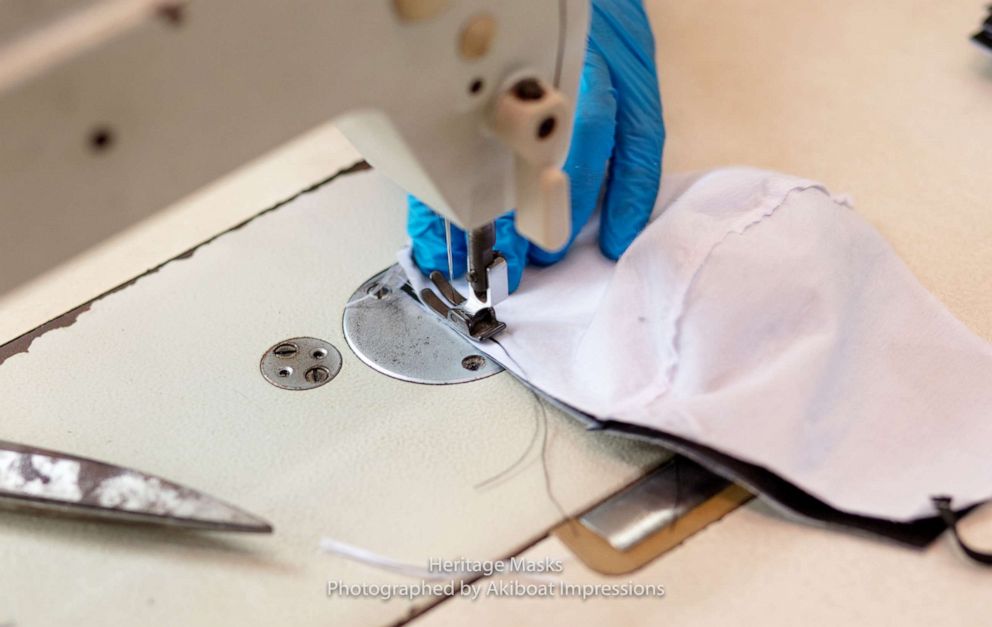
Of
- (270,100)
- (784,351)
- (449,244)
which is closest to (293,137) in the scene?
(270,100)

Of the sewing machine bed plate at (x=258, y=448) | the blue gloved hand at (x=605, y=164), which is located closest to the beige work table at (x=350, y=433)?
the sewing machine bed plate at (x=258, y=448)

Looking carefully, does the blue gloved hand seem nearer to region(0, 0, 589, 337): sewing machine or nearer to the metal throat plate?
the metal throat plate

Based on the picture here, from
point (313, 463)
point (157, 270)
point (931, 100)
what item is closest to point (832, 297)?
point (313, 463)

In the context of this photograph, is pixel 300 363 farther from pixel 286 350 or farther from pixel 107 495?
pixel 107 495

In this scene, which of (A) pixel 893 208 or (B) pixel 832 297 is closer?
(B) pixel 832 297

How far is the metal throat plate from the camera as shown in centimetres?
102

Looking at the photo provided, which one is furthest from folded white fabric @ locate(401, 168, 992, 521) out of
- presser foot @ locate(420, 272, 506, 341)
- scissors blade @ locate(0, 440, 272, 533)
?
scissors blade @ locate(0, 440, 272, 533)

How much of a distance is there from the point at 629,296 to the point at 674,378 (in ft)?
0.35

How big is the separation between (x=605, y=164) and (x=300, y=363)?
1.26 ft

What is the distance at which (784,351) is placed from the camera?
948mm

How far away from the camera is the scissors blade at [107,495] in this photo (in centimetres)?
85

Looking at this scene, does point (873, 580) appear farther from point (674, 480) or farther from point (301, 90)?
point (301, 90)

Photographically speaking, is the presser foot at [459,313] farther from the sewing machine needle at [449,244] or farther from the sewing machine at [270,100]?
the sewing machine at [270,100]

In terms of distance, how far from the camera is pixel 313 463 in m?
0.94
